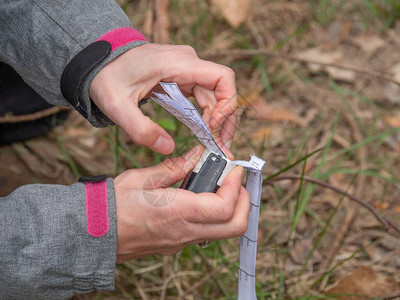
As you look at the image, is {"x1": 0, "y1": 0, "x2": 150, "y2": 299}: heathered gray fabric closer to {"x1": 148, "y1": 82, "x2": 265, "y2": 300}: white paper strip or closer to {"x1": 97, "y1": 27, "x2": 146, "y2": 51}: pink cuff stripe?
{"x1": 97, "y1": 27, "x2": 146, "y2": 51}: pink cuff stripe

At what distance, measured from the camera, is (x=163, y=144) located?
1023 mm

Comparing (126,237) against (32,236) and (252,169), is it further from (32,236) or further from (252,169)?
(252,169)

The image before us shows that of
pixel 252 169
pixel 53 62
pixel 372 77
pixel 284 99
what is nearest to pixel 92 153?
pixel 53 62

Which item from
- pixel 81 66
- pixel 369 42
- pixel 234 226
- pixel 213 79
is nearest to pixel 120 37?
pixel 81 66

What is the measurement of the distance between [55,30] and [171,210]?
521 mm

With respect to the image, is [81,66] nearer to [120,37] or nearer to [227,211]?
[120,37]

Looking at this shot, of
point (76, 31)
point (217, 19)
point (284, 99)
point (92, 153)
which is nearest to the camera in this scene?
point (76, 31)

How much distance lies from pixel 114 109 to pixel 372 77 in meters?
1.39

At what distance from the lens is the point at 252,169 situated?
38.3 inches

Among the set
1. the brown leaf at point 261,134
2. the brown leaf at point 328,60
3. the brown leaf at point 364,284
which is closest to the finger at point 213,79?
the brown leaf at point 364,284

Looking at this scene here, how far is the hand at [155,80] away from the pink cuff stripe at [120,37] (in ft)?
0.11

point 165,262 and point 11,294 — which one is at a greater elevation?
point 11,294

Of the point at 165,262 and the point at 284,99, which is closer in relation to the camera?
the point at 165,262

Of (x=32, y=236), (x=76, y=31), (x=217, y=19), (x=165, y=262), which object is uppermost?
(x=76, y=31)
